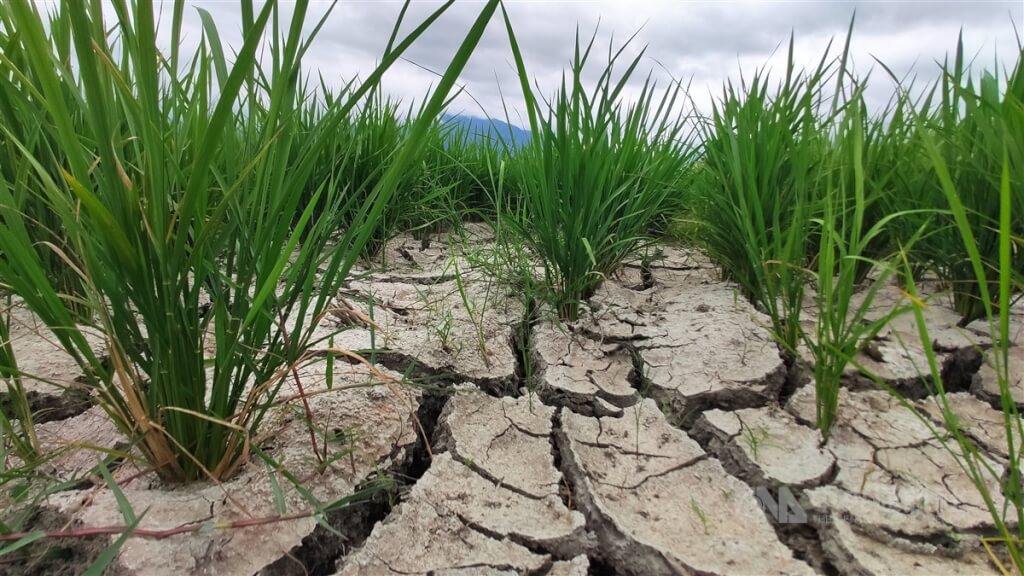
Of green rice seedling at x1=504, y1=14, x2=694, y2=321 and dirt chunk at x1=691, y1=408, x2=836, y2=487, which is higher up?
green rice seedling at x1=504, y1=14, x2=694, y2=321

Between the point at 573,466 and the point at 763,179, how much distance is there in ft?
2.85

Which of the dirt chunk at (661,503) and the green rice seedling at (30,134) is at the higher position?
the green rice seedling at (30,134)

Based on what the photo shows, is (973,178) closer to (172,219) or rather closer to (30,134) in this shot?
(172,219)

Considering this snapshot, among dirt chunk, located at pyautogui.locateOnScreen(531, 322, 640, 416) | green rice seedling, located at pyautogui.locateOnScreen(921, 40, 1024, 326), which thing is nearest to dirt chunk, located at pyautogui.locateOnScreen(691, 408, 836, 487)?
dirt chunk, located at pyautogui.locateOnScreen(531, 322, 640, 416)

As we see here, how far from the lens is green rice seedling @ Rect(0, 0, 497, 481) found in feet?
1.86

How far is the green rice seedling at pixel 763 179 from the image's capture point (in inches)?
48.9

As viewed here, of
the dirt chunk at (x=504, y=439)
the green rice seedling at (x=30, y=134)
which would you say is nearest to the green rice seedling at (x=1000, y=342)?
the dirt chunk at (x=504, y=439)

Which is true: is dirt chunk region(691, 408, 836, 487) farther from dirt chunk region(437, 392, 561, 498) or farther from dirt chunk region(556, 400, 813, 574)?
dirt chunk region(437, 392, 561, 498)

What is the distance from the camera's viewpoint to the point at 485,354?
1.30 m

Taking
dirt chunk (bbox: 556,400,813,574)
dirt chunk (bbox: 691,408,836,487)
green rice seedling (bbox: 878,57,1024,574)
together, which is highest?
green rice seedling (bbox: 878,57,1024,574)

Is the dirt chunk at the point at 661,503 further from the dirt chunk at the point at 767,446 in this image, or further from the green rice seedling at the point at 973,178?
→ the green rice seedling at the point at 973,178

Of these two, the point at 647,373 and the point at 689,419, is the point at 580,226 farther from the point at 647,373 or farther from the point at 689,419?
the point at 689,419

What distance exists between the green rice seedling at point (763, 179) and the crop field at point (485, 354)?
0.5 inches

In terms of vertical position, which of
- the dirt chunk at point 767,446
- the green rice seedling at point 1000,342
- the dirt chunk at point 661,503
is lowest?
the dirt chunk at point 661,503
